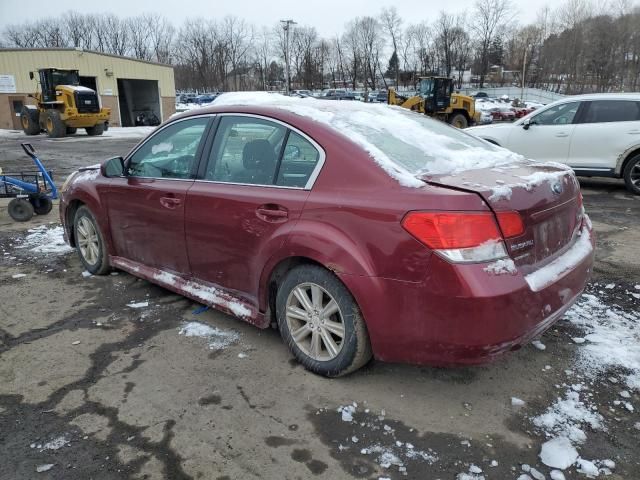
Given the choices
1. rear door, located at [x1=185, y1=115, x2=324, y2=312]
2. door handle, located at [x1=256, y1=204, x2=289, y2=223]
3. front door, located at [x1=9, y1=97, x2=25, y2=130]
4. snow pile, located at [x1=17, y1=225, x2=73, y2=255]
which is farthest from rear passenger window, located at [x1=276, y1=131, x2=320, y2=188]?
front door, located at [x1=9, y1=97, x2=25, y2=130]

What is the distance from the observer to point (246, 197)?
3164 millimetres

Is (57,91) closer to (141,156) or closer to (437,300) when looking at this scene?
(141,156)

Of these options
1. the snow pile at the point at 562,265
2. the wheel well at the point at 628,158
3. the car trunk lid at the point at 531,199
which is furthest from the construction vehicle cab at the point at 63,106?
the snow pile at the point at 562,265

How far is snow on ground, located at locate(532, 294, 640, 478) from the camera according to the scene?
238cm

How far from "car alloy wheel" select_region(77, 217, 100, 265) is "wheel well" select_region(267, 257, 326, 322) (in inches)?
89.0

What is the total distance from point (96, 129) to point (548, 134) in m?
23.8

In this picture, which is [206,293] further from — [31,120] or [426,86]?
[31,120]

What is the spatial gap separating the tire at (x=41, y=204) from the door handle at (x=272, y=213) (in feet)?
18.7

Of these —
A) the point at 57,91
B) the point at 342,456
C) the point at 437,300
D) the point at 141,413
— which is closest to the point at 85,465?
the point at 141,413

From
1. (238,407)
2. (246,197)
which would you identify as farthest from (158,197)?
(238,407)

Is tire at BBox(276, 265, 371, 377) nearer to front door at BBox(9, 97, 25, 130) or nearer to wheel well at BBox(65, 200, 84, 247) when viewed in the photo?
wheel well at BBox(65, 200, 84, 247)

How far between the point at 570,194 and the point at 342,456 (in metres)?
1.98

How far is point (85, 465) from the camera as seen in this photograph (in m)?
2.38

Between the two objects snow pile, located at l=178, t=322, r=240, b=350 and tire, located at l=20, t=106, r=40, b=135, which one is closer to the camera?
snow pile, located at l=178, t=322, r=240, b=350
